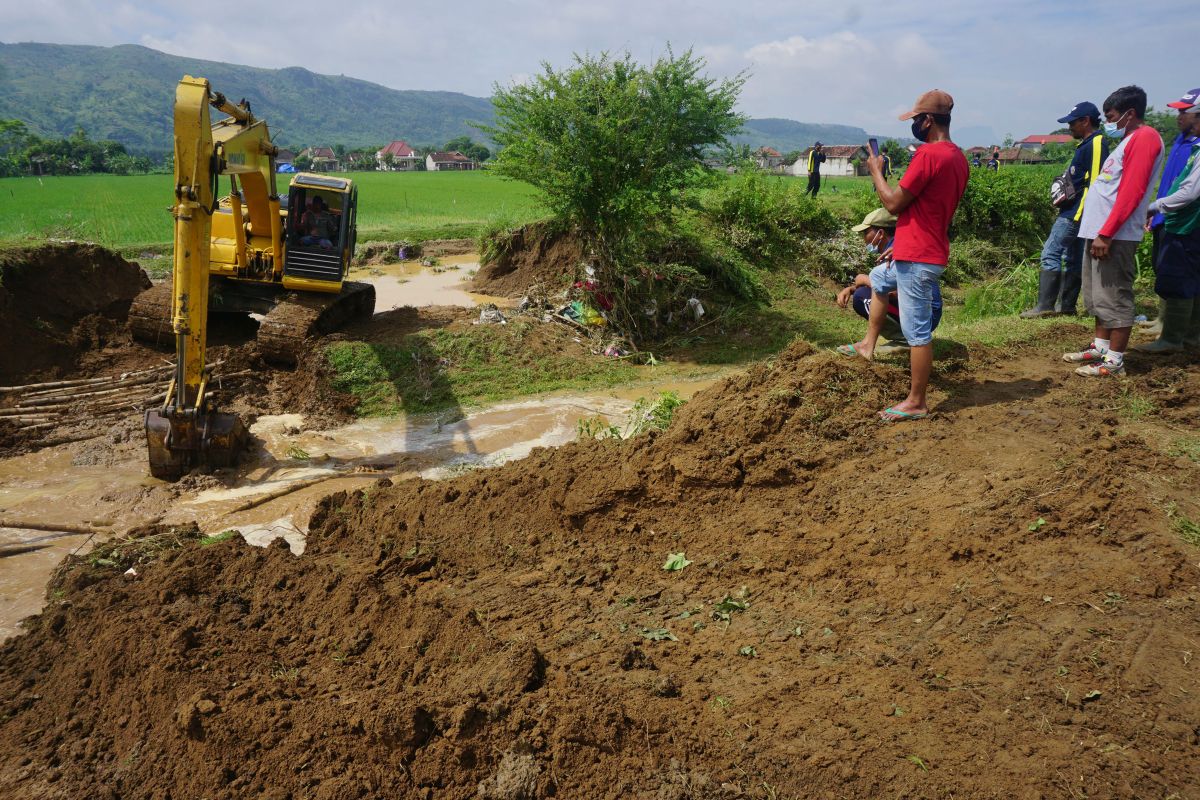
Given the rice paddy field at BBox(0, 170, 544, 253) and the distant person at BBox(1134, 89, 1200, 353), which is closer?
the distant person at BBox(1134, 89, 1200, 353)

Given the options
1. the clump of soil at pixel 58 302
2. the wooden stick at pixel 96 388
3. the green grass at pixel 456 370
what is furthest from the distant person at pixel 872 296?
the clump of soil at pixel 58 302

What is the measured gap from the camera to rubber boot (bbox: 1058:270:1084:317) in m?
8.72

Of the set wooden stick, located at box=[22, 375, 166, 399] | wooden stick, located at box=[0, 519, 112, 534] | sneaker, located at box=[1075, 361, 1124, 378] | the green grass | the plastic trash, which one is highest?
sneaker, located at box=[1075, 361, 1124, 378]

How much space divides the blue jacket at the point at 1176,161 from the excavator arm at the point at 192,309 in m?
8.48

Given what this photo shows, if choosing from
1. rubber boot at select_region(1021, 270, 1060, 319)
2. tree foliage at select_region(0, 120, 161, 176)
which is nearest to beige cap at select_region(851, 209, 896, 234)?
rubber boot at select_region(1021, 270, 1060, 319)

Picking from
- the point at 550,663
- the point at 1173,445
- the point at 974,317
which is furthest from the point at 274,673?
the point at 974,317

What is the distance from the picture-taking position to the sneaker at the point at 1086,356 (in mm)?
6367

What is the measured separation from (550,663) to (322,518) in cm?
257

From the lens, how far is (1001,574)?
11.9 ft

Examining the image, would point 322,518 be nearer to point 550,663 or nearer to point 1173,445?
point 550,663

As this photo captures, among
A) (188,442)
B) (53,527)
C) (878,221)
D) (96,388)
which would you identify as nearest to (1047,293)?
(878,221)

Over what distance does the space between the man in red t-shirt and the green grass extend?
15.8 feet

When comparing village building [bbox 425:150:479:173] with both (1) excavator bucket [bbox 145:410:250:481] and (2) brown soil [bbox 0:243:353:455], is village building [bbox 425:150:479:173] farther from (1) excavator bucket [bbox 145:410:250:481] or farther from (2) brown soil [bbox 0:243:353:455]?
(1) excavator bucket [bbox 145:410:250:481]

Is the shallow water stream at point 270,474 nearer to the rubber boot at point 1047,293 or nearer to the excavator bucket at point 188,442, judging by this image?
the excavator bucket at point 188,442
